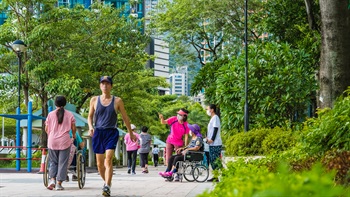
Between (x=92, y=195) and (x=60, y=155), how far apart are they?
1550 millimetres

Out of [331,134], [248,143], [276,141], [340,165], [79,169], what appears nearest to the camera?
[340,165]

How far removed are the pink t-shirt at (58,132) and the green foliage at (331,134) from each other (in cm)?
424

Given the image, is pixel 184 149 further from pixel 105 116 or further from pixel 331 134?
pixel 331 134

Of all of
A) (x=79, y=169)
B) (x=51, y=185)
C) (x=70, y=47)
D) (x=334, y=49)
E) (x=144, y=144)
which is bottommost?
(x=51, y=185)

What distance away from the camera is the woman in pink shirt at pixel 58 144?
1155 cm

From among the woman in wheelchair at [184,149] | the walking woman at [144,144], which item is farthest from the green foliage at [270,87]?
the woman in wheelchair at [184,149]

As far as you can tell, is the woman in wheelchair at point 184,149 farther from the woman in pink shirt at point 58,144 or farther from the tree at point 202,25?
the tree at point 202,25

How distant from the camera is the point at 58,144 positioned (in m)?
11.6

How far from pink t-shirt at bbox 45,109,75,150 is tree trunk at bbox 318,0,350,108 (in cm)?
671

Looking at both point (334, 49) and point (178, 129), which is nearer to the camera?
point (334, 49)

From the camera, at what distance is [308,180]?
1.58 meters

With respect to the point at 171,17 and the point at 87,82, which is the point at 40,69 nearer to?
the point at 87,82

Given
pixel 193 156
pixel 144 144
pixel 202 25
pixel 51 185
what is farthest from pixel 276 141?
pixel 202 25

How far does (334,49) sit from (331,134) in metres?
8.09
